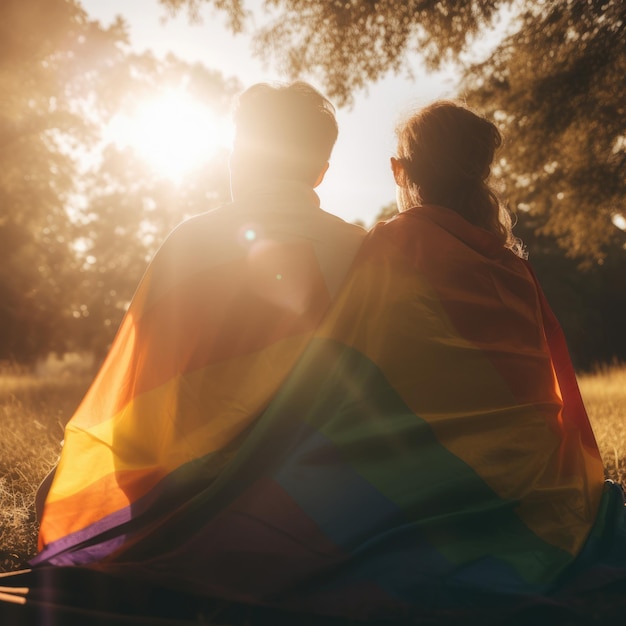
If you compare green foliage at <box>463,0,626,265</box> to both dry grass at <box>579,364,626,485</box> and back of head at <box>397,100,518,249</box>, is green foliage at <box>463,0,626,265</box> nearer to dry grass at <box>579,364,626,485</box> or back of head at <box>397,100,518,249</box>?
dry grass at <box>579,364,626,485</box>

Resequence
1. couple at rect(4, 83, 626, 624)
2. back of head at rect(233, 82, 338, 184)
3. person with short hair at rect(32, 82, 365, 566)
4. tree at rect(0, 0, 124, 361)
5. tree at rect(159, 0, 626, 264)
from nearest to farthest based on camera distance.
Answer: couple at rect(4, 83, 626, 624) < person with short hair at rect(32, 82, 365, 566) < back of head at rect(233, 82, 338, 184) < tree at rect(159, 0, 626, 264) < tree at rect(0, 0, 124, 361)

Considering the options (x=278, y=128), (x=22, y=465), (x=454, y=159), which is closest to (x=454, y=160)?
(x=454, y=159)

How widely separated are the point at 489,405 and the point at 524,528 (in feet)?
1.54

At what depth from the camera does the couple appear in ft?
6.36

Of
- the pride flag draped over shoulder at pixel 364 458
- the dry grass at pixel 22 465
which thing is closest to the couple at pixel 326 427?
the pride flag draped over shoulder at pixel 364 458

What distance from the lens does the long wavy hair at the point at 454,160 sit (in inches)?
108

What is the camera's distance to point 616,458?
12.7 ft

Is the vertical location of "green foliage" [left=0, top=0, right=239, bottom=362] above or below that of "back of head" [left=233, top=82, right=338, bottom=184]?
above

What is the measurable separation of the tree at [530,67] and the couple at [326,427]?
146 inches

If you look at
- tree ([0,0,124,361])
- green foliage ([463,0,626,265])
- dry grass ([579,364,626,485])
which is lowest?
dry grass ([579,364,626,485])

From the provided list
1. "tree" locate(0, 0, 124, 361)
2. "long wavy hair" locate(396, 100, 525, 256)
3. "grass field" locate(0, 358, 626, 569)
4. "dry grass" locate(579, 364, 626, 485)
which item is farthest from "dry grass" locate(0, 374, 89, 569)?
"tree" locate(0, 0, 124, 361)

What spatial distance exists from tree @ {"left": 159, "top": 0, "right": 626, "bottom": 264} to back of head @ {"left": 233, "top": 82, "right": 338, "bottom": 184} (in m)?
3.75

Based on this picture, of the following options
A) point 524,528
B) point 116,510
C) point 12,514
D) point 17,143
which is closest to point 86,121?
point 17,143

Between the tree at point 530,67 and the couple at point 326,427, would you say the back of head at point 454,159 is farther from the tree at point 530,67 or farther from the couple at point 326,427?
the tree at point 530,67
